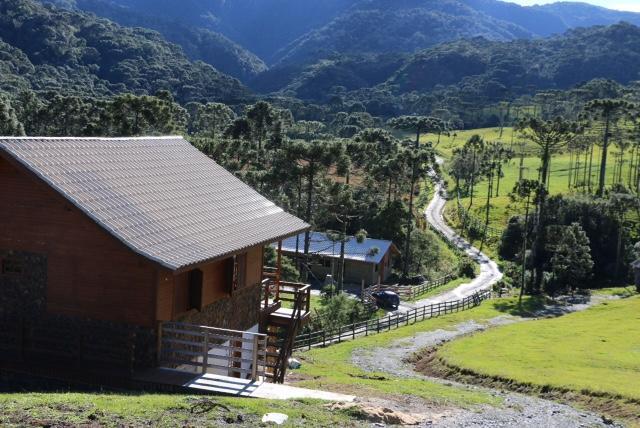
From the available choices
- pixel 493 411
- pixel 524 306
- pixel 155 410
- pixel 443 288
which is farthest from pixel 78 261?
pixel 443 288

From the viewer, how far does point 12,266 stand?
17547 millimetres

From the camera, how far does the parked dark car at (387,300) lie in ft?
162

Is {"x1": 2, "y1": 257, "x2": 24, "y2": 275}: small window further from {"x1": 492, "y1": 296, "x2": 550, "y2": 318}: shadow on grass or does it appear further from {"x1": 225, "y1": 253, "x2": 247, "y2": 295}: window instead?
{"x1": 492, "y1": 296, "x2": 550, "y2": 318}: shadow on grass

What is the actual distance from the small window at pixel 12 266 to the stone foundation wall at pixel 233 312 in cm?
431

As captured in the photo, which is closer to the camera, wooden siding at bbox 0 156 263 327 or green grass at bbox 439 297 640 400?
wooden siding at bbox 0 156 263 327

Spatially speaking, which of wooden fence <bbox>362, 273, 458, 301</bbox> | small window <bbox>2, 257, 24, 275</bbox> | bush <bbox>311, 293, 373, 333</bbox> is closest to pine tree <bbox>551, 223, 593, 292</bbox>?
wooden fence <bbox>362, 273, 458, 301</bbox>

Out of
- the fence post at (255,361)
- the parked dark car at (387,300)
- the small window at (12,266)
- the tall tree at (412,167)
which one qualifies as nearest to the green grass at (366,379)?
the fence post at (255,361)

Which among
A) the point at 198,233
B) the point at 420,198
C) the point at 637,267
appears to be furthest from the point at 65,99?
the point at 198,233

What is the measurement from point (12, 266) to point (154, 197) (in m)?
4.02

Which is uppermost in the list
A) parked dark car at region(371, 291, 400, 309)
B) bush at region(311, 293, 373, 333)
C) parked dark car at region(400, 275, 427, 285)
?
bush at region(311, 293, 373, 333)

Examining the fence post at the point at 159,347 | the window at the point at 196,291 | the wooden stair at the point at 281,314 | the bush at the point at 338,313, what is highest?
the window at the point at 196,291

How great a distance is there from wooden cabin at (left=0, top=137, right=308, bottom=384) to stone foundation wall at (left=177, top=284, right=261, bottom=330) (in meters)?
0.53

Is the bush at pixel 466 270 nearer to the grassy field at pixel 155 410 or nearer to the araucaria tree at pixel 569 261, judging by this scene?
the araucaria tree at pixel 569 261

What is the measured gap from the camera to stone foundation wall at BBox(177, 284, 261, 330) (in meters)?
19.1
